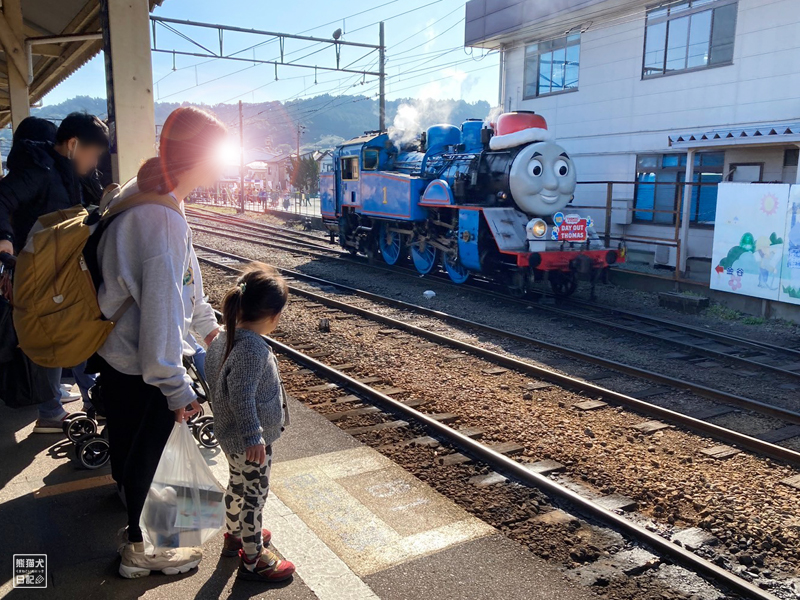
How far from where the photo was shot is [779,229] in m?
9.88

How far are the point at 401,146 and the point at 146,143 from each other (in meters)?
11.2

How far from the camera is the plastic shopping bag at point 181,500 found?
2.78 meters

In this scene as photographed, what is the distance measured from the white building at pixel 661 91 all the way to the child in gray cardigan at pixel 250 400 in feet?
32.0

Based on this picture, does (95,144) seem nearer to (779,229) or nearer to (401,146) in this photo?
(779,229)

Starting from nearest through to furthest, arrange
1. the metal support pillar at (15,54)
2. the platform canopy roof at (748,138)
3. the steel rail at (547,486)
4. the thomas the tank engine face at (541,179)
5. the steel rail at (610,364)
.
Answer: the steel rail at (547,486) < the steel rail at (610,364) < the metal support pillar at (15,54) < the platform canopy roof at (748,138) < the thomas the tank engine face at (541,179)

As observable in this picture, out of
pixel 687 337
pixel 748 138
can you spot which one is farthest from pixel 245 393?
pixel 748 138

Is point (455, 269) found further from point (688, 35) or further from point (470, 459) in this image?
point (470, 459)

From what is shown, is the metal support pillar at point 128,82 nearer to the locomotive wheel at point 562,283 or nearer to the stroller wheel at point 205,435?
the stroller wheel at point 205,435

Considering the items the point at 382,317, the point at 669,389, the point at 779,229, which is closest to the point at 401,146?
the point at 382,317

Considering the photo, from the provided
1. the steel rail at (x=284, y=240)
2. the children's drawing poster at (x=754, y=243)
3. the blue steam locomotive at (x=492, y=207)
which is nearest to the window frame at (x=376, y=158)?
the blue steam locomotive at (x=492, y=207)

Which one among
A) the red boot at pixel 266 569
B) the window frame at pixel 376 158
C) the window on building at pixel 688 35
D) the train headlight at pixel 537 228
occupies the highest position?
the window on building at pixel 688 35

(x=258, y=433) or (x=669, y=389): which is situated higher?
(x=258, y=433)

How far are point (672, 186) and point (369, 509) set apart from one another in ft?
44.4

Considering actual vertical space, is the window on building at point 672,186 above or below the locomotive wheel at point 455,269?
above
